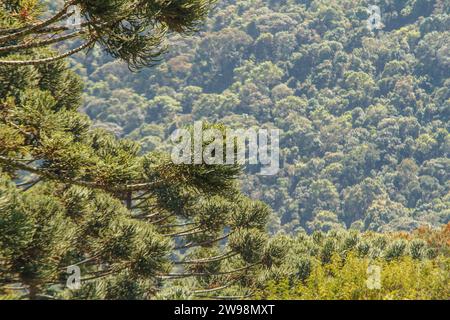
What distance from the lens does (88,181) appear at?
1152 cm

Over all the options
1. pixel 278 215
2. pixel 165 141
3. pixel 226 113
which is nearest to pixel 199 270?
pixel 278 215

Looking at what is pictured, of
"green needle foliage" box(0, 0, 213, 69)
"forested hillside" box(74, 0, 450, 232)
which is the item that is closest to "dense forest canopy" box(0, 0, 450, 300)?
"green needle foliage" box(0, 0, 213, 69)

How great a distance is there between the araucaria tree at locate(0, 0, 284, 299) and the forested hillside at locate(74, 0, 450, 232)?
319 ft

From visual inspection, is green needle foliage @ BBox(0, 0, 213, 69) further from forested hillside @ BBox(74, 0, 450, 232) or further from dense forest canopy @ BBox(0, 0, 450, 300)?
forested hillside @ BBox(74, 0, 450, 232)

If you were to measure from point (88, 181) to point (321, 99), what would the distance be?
14574 cm

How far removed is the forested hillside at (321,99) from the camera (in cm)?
12450

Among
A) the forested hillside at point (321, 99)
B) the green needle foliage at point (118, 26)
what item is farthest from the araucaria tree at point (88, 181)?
the forested hillside at point (321, 99)

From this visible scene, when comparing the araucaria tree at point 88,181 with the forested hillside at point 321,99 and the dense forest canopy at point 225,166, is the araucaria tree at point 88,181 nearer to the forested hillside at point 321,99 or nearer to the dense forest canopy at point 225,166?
the dense forest canopy at point 225,166

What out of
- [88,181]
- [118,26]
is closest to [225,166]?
[88,181]

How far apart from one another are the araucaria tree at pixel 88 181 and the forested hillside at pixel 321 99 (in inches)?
3823

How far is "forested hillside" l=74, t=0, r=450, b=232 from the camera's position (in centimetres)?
12450

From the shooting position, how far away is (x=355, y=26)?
172625 millimetres

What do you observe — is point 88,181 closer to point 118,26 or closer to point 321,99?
point 118,26

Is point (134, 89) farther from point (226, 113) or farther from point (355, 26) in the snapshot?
point (355, 26)
